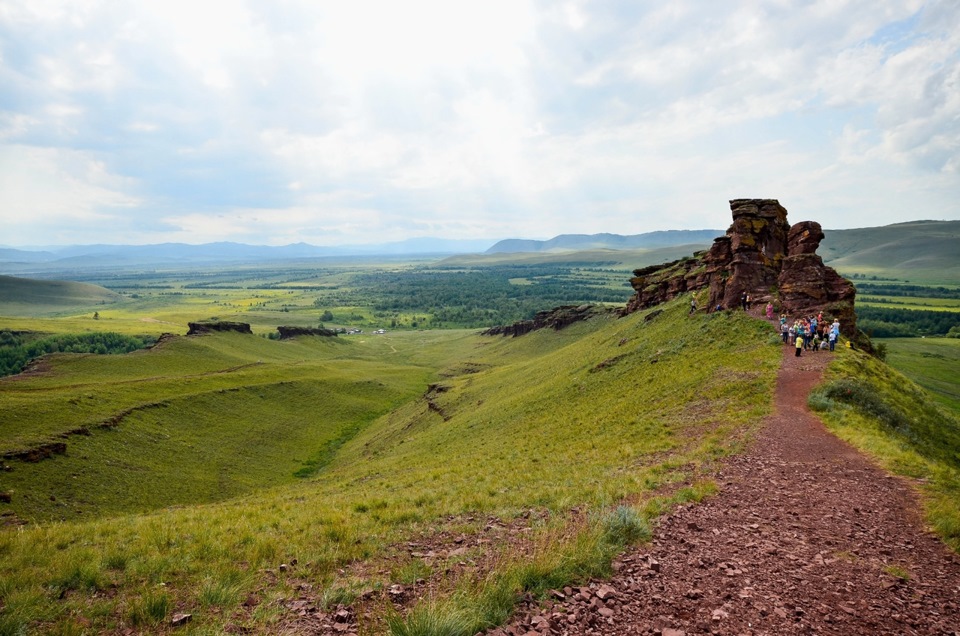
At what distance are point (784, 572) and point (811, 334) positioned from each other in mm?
27240

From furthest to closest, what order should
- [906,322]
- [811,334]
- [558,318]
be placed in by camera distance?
1. [906,322]
2. [558,318]
3. [811,334]

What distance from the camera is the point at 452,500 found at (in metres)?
16.9

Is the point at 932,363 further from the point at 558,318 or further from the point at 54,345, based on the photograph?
the point at 54,345

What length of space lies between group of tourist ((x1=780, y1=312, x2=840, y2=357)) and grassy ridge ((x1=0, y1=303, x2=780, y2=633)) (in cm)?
164

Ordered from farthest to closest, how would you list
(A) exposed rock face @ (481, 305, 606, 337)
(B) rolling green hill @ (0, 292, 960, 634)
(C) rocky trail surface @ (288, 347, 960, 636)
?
(A) exposed rock face @ (481, 305, 606, 337), (B) rolling green hill @ (0, 292, 960, 634), (C) rocky trail surface @ (288, 347, 960, 636)

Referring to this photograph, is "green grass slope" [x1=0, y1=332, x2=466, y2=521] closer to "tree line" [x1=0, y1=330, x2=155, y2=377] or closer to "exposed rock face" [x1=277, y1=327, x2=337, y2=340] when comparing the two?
"exposed rock face" [x1=277, y1=327, x2=337, y2=340]

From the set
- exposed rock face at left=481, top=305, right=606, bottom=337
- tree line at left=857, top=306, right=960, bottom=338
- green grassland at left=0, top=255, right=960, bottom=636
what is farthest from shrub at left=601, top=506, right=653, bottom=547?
tree line at left=857, top=306, right=960, bottom=338

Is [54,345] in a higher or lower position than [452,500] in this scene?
lower

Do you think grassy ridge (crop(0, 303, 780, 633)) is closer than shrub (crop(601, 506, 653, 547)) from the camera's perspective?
Yes

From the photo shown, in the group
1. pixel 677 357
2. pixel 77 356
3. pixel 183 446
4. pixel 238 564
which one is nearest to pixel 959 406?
pixel 677 357

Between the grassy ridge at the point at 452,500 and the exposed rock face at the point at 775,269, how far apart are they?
354cm

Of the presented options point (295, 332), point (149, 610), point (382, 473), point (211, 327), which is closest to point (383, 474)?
point (382, 473)

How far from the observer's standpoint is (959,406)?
71938mm

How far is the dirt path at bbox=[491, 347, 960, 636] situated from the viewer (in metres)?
7.11
